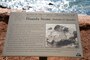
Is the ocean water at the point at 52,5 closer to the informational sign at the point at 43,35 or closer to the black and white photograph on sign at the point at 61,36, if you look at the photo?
the informational sign at the point at 43,35

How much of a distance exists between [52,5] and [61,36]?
518 centimetres

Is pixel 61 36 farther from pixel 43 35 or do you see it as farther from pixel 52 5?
pixel 52 5

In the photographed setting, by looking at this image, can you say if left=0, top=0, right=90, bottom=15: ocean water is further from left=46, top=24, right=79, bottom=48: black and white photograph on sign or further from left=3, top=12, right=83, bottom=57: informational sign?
left=46, top=24, right=79, bottom=48: black and white photograph on sign

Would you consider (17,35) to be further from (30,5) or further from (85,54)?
(30,5)

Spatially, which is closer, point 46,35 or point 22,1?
point 46,35

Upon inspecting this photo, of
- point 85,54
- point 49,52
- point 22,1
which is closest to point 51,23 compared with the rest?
point 49,52

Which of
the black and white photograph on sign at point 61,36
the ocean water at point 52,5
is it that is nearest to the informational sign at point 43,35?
the black and white photograph on sign at point 61,36

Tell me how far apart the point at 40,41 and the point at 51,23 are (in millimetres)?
397

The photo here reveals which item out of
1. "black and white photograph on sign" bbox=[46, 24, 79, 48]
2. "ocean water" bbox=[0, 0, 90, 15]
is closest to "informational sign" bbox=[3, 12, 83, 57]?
"black and white photograph on sign" bbox=[46, 24, 79, 48]

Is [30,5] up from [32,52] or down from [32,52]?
up

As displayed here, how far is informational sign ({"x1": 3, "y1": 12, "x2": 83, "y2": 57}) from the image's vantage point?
10.2 ft

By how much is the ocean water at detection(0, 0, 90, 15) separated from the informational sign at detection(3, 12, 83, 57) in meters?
4.26

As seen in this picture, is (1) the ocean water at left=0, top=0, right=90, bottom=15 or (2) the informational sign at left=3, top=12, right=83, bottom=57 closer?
(2) the informational sign at left=3, top=12, right=83, bottom=57

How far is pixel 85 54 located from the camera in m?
4.43
